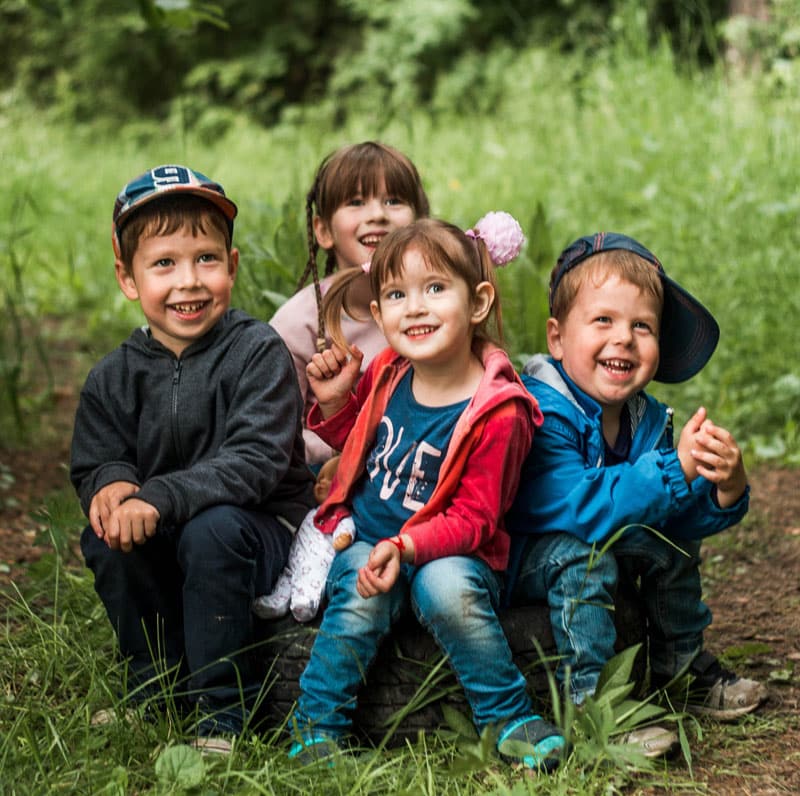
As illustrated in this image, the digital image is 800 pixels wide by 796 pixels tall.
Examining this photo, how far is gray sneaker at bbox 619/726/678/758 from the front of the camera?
2.32 meters

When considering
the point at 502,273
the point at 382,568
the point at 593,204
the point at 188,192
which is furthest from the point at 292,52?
the point at 382,568

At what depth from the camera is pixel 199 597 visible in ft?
8.07

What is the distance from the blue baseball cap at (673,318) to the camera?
8.74 feet

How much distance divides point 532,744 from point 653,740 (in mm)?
258

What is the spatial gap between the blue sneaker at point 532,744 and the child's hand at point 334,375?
84cm

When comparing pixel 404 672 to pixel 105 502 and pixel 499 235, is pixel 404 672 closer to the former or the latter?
pixel 105 502

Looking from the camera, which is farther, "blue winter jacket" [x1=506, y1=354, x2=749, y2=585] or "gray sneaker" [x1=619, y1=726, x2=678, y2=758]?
"blue winter jacket" [x1=506, y1=354, x2=749, y2=585]

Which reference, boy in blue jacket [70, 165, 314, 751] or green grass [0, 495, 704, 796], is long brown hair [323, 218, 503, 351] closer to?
boy in blue jacket [70, 165, 314, 751]

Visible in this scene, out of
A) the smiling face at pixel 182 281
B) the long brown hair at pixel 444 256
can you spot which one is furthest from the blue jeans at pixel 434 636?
the smiling face at pixel 182 281

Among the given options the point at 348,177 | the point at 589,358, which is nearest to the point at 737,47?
the point at 348,177

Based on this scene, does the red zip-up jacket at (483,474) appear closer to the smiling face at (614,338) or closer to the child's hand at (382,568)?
the child's hand at (382,568)

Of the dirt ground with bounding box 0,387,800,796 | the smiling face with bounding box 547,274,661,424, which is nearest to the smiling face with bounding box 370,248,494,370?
the smiling face with bounding box 547,274,661,424

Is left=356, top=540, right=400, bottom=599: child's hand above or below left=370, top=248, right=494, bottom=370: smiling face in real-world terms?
below

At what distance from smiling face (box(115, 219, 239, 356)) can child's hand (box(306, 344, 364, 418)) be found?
265mm
